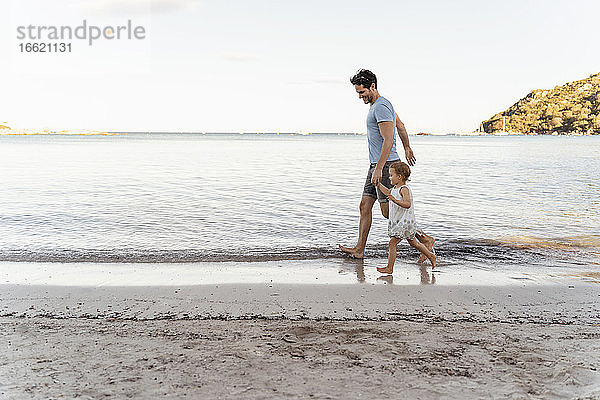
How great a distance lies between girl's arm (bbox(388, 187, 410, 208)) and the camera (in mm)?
6059

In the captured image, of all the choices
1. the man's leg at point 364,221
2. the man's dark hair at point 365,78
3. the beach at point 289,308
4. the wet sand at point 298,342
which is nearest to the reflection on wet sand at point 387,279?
the beach at point 289,308

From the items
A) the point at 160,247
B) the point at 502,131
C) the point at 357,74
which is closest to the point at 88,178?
the point at 160,247

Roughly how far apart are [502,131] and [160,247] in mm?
163453

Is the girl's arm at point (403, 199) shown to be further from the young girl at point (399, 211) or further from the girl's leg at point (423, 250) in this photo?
the girl's leg at point (423, 250)

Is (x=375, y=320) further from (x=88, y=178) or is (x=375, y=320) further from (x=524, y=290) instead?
(x=88, y=178)

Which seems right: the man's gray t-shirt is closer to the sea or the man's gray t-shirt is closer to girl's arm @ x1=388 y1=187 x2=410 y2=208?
girl's arm @ x1=388 y1=187 x2=410 y2=208

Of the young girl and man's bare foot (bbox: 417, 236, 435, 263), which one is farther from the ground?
the young girl

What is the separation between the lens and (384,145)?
6.20m

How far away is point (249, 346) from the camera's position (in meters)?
3.61

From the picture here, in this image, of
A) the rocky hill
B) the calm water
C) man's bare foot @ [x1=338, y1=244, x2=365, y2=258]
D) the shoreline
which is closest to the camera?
the shoreline

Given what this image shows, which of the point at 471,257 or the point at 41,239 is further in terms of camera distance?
the point at 41,239

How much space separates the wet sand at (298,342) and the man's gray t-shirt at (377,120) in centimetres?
183

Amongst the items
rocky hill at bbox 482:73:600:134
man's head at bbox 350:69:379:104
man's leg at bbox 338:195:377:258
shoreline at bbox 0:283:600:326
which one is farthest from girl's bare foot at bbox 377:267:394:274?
rocky hill at bbox 482:73:600:134

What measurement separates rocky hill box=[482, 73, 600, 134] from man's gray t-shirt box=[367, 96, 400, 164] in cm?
13731
